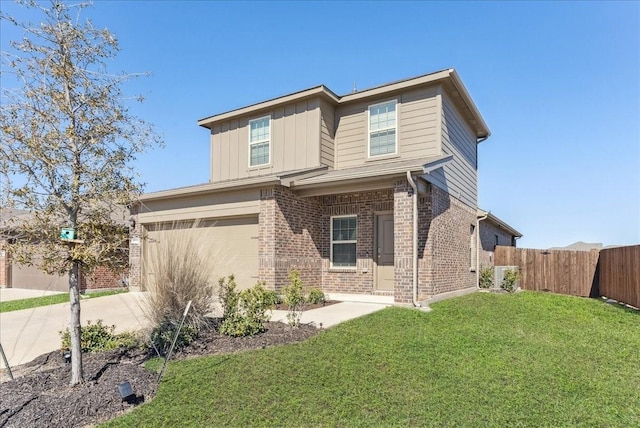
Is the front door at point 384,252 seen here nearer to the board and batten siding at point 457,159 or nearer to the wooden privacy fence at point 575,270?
the board and batten siding at point 457,159

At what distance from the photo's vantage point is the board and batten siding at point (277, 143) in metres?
11.6

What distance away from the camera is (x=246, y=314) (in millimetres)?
6594

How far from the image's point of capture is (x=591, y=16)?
904 cm

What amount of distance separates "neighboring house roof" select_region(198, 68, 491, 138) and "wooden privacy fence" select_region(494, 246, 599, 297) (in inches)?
208

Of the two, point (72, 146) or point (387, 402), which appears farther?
point (72, 146)

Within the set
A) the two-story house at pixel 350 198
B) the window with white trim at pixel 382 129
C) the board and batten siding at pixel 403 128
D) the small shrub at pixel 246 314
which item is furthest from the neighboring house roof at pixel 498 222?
the small shrub at pixel 246 314

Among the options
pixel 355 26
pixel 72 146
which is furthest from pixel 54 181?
pixel 355 26

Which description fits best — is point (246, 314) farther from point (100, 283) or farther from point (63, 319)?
point (100, 283)

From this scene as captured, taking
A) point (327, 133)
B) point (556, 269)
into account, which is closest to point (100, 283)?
point (327, 133)

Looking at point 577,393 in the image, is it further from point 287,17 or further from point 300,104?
point 287,17

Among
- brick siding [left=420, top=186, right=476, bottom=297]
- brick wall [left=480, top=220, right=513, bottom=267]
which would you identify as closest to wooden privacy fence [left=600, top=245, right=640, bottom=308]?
brick wall [left=480, top=220, right=513, bottom=267]

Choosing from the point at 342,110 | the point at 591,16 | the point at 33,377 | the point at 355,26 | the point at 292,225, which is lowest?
the point at 33,377

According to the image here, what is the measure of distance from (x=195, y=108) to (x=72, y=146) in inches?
412

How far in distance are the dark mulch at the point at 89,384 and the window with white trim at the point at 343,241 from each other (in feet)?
15.3
